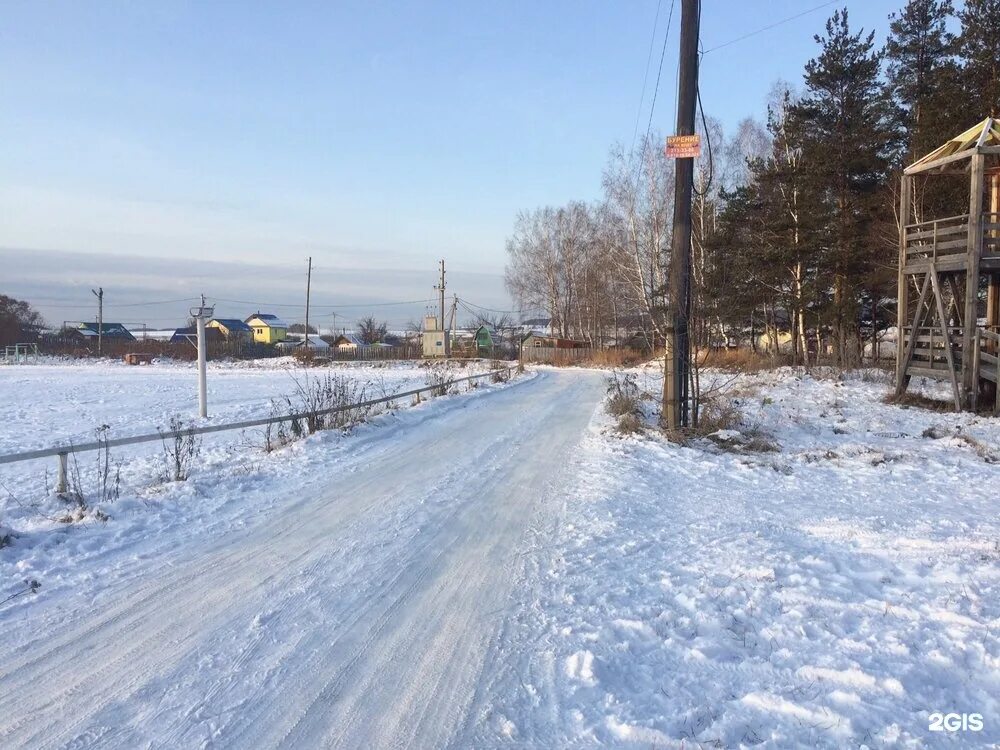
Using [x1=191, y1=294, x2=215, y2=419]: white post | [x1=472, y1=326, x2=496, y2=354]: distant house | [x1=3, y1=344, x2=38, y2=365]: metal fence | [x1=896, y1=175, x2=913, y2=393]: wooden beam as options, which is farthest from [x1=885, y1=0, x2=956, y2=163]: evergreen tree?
[x1=3, y1=344, x2=38, y2=365]: metal fence

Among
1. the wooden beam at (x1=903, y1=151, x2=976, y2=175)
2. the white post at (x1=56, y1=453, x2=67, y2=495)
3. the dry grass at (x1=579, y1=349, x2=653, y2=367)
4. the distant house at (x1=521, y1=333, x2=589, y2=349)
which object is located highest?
the wooden beam at (x1=903, y1=151, x2=976, y2=175)

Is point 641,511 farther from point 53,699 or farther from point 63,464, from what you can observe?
point 63,464

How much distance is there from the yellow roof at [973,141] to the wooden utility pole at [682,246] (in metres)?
7.69

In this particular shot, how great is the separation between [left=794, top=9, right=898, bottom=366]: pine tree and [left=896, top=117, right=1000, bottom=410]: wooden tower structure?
9302mm

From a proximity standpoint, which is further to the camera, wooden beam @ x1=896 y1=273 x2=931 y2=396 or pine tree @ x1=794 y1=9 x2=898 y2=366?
pine tree @ x1=794 y1=9 x2=898 y2=366

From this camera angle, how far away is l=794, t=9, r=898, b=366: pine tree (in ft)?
88.8

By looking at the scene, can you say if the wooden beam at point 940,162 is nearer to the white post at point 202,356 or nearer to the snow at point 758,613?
the snow at point 758,613

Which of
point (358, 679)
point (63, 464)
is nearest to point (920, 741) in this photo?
point (358, 679)

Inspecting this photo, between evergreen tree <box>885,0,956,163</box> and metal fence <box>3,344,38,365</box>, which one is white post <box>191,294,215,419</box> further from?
metal fence <box>3,344,38,365</box>

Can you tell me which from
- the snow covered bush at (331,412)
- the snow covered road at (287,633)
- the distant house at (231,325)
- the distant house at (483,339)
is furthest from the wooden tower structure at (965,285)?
the distant house at (231,325)

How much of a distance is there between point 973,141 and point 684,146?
31.2 ft

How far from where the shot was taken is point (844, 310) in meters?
28.0

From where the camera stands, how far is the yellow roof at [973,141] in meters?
14.6

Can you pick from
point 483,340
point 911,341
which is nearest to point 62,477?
point 911,341
